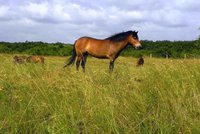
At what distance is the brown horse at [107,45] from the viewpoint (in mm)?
15383

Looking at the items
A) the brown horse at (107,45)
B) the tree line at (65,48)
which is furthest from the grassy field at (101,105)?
the tree line at (65,48)

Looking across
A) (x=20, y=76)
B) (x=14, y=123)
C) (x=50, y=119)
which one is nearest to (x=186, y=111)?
(x=50, y=119)

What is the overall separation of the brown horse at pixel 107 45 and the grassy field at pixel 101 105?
9892 millimetres

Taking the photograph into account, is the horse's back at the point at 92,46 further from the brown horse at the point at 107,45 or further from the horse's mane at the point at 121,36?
the horse's mane at the point at 121,36

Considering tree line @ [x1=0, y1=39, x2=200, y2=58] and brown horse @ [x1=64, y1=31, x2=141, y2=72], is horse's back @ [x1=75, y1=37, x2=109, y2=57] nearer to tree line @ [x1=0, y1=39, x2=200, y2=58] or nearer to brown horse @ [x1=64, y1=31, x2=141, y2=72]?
brown horse @ [x1=64, y1=31, x2=141, y2=72]

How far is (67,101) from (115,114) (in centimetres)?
74

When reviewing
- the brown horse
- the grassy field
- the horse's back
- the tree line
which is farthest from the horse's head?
the tree line

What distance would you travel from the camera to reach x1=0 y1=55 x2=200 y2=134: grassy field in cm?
366

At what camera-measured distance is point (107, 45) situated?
1563cm

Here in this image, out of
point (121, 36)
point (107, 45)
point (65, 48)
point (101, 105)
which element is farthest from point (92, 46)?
point (65, 48)

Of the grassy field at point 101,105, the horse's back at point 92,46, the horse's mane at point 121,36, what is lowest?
the grassy field at point 101,105

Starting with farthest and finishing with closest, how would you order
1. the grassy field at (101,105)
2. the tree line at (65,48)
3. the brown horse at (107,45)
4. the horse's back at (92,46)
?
1. the tree line at (65,48)
2. the horse's back at (92,46)
3. the brown horse at (107,45)
4. the grassy field at (101,105)

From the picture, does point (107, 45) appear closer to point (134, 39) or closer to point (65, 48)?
point (134, 39)

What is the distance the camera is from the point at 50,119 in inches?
158
